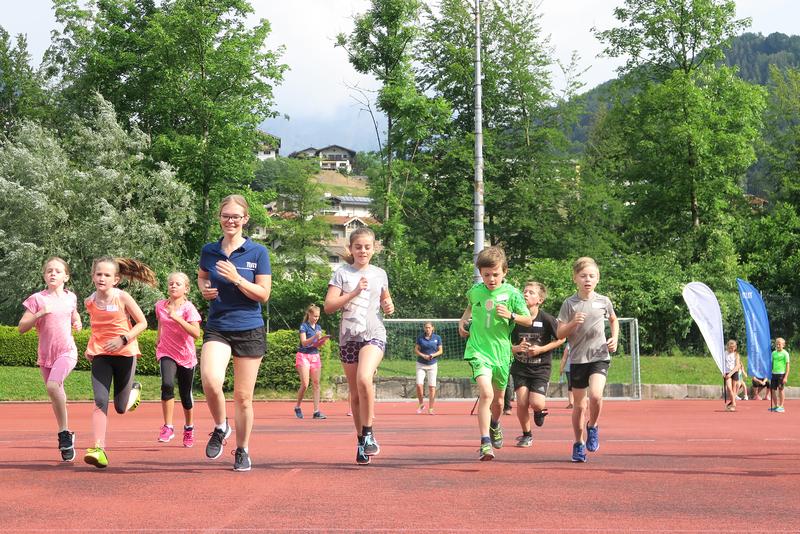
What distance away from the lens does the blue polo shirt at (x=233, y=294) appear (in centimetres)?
791

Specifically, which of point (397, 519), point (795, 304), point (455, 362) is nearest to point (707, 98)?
point (795, 304)

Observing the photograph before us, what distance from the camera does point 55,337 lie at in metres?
9.16

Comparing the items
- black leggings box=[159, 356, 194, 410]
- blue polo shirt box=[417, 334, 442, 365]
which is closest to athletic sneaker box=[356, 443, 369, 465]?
black leggings box=[159, 356, 194, 410]

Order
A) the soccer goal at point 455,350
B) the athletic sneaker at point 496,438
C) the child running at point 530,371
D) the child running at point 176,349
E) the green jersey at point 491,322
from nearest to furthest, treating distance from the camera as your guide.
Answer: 1. the green jersey at point 491,322
2. the athletic sneaker at point 496,438
3. the child running at point 530,371
4. the child running at point 176,349
5. the soccer goal at point 455,350

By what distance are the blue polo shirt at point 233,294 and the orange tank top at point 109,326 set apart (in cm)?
138

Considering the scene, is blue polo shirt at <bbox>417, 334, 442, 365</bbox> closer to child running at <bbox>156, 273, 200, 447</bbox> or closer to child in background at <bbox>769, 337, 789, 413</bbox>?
child in background at <bbox>769, 337, 789, 413</bbox>

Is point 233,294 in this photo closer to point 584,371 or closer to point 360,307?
point 360,307

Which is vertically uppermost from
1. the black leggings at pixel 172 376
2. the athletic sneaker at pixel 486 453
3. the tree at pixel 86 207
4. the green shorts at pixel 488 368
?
the tree at pixel 86 207

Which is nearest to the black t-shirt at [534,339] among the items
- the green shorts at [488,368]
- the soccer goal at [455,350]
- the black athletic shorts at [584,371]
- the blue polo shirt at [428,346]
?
the black athletic shorts at [584,371]

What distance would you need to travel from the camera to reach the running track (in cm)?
584

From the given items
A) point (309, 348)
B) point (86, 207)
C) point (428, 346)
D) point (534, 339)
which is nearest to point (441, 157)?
point (86, 207)

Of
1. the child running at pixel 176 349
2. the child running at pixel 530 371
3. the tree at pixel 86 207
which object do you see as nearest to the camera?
the child running at pixel 530 371

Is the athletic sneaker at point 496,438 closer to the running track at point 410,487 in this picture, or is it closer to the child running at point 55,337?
the running track at point 410,487

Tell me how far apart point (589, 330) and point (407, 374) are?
18375 millimetres
